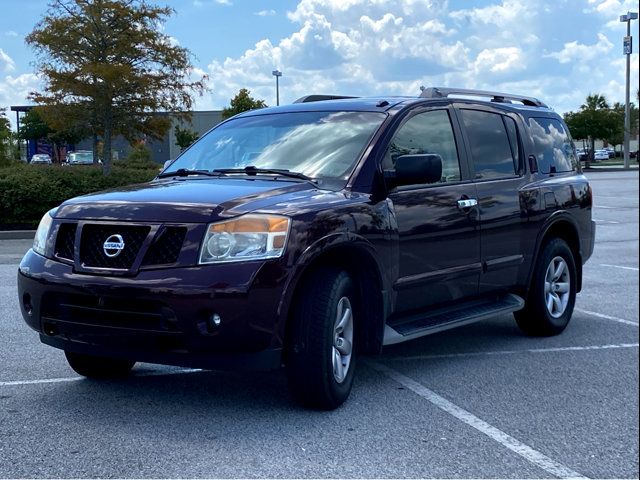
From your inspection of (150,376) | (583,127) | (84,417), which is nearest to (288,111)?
(150,376)

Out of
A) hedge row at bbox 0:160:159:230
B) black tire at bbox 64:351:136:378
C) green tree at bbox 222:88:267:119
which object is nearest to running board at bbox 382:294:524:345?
black tire at bbox 64:351:136:378

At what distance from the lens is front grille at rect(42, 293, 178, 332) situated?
425 cm

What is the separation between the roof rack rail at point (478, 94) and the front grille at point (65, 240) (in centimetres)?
286

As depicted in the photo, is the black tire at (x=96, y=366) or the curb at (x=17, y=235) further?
the curb at (x=17, y=235)

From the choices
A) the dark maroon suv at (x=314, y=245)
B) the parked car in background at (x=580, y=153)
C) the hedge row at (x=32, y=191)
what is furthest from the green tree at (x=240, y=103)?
the dark maroon suv at (x=314, y=245)

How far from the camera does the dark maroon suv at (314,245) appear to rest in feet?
14.0

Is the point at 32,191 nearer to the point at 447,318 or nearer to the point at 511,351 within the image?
the point at 511,351

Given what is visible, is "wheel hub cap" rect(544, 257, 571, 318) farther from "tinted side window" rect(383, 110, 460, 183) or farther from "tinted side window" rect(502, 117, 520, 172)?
"tinted side window" rect(383, 110, 460, 183)

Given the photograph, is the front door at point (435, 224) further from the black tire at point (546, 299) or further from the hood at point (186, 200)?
the black tire at point (546, 299)

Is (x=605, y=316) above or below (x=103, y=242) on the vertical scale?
below

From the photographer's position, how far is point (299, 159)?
17.9 ft

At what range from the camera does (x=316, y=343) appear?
441cm

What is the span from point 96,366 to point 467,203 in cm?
280

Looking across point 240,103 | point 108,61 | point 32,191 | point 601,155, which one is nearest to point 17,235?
point 32,191
